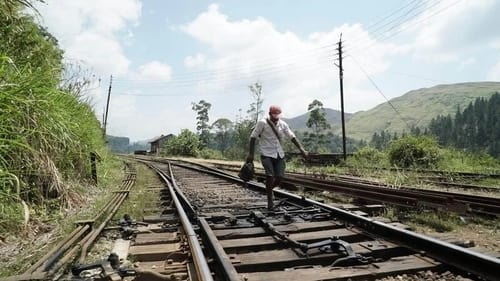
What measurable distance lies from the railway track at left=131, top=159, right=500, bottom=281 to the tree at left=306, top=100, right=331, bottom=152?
3077 inches

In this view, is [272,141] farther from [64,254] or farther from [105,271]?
[105,271]

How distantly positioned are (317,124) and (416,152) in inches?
2689

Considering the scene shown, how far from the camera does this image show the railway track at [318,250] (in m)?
3.01

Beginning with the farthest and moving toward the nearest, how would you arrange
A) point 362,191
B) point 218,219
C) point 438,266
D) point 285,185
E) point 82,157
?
point 285,185 → point 82,157 → point 362,191 → point 218,219 → point 438,266

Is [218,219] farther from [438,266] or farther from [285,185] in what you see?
[285,185]

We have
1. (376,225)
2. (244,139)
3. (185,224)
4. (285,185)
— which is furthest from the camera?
(244,139)

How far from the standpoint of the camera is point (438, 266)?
3.12 meters

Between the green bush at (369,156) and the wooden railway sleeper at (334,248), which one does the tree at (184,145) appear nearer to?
the green bush at (369,156)

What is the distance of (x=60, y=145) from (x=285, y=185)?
19.5 ft

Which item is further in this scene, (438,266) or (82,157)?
(82,157)

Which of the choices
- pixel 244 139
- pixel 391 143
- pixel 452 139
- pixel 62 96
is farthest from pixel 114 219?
pixel 452 139

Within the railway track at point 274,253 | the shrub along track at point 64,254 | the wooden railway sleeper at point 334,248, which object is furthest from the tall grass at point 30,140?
the wooden railway sleeper at point 334,248

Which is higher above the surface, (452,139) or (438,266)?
(452,139)

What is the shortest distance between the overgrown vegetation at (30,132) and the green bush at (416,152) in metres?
15.9
